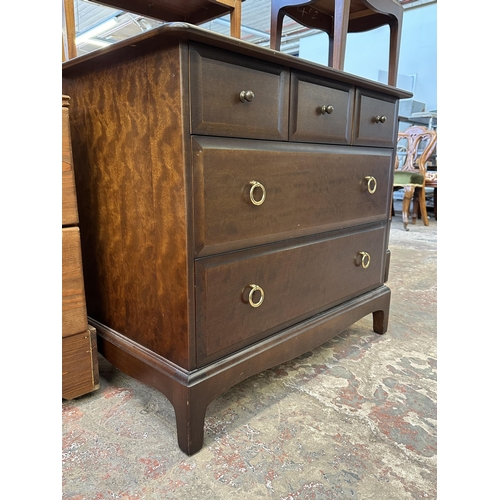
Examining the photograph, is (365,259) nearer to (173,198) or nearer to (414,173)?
(173,198)

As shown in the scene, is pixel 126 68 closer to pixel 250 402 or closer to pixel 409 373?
pixel 250 402

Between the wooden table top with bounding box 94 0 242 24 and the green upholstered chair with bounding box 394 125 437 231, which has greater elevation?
Result: the wooden table top with bounding box 94 0 242 24

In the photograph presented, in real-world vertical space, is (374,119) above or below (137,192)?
above

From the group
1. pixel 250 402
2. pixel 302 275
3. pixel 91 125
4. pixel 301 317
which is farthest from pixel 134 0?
pixel 250 402

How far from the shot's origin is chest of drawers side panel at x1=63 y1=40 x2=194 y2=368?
0.87 metres

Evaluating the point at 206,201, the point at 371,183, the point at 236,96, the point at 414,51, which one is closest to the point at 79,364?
the point at 206,201

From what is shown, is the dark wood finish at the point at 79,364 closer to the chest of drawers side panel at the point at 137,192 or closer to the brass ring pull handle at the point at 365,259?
the chest of drawers side panel at the point at 137,192

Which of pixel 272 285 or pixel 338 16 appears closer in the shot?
pixel 272 285

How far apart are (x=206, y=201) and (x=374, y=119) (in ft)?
2.63

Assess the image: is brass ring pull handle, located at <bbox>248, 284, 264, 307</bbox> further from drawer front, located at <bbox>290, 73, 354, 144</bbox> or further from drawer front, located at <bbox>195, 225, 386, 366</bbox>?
drawer front, located at <bbox>290, 73, 354, 144</bbox>

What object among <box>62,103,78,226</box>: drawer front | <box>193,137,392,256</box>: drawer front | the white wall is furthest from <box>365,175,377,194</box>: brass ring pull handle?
the white wall

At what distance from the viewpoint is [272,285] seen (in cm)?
112

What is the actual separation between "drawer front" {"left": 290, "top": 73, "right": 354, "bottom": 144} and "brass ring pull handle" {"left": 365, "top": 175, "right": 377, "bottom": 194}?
0.18 m

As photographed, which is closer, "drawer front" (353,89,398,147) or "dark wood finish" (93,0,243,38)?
"drawer front" (353,89,398,147)
